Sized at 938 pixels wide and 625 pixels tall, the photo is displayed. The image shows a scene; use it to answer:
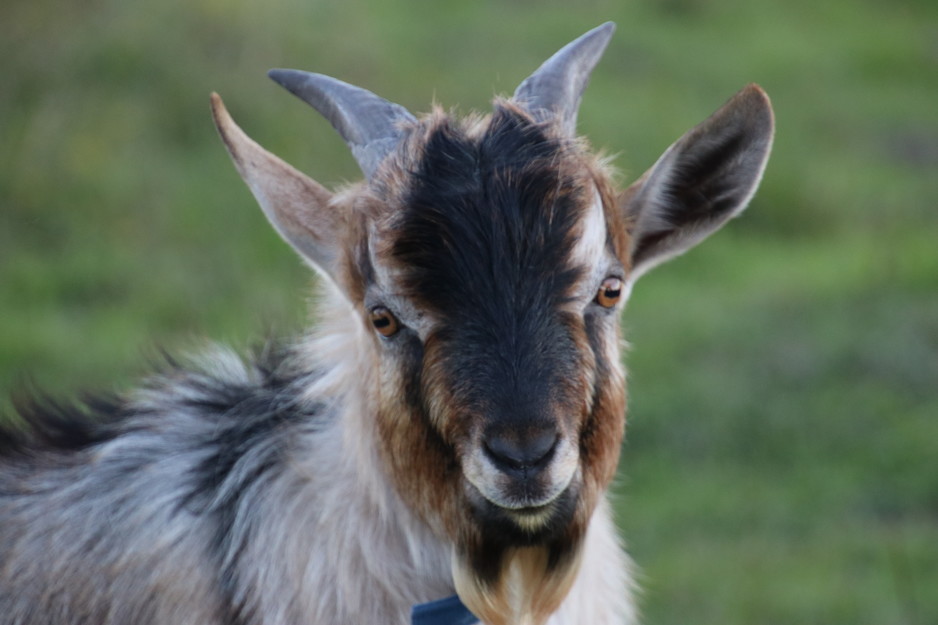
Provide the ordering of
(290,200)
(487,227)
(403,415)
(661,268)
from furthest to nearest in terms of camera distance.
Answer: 1. (661,268)
2. (290,200)
3. (403,415)
4. (487,227)

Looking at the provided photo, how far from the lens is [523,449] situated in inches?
129

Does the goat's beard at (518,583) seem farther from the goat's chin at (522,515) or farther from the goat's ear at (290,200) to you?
the goat's ear at (290,200)

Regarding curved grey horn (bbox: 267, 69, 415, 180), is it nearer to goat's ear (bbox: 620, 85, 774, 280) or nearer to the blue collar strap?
goat's ear (bbox: 620, 85, 774, 280)

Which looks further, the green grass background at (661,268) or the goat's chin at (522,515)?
the green grass background at (661,268)

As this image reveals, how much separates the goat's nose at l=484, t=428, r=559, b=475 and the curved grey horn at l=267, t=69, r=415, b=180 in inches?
40.4

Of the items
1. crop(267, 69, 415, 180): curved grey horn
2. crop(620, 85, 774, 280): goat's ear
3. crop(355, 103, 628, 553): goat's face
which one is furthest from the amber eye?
crop(267, 69, 415, 180): curved grey horn

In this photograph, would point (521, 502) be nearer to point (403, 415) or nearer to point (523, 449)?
point (523, 449)

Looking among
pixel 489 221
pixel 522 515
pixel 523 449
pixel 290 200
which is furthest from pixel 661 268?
pixel 523 449

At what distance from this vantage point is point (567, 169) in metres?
3.72

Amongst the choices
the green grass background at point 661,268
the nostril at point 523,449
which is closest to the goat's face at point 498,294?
the nostril at point 523,449

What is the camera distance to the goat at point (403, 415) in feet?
11.4

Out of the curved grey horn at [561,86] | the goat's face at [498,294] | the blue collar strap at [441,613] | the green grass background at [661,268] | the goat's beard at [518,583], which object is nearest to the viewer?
the goat's face at [498,294]

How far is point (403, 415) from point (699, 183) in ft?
3.79

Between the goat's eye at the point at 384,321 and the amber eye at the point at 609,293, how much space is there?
1.76 feet
